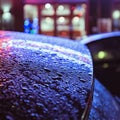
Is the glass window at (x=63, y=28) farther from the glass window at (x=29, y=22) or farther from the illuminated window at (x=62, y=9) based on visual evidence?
the glass window at (x=29, y=22)

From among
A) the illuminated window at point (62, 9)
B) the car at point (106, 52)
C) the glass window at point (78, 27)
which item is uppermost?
the illuminated window at point (62, 9)

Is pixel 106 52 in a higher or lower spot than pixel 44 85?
lower

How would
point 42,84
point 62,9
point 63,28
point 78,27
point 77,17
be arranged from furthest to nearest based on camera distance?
point 78,27
point 77,17
point 63,28
point 62,9
point 42,84

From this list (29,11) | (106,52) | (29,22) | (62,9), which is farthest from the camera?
(62,9)

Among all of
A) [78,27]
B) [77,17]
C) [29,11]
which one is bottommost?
[78,27]

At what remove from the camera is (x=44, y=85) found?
4.84 ft

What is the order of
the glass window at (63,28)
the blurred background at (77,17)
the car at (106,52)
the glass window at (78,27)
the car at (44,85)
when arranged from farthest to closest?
the glass window at (78,27) → the glass window at (63,28) → the blurred background at (77,17) → the car at (106,52) → the car at (44,85)

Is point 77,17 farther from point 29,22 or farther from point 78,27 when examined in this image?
point 29,22

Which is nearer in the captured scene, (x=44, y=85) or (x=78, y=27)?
(x=44, y=85)

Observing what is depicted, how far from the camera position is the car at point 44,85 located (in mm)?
1299

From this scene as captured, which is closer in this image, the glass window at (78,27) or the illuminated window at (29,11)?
the illuminated window at (29,11)

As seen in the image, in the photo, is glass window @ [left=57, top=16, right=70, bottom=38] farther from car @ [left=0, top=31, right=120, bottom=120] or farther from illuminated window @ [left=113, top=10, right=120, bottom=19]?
car @ [left=0, top=31, right=120, bottom=120]

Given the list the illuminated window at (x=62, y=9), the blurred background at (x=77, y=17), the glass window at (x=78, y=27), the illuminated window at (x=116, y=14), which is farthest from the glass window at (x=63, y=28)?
the illuminated window at (x=116, y=14)

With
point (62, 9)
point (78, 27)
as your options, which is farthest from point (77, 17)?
point (62, 9)
